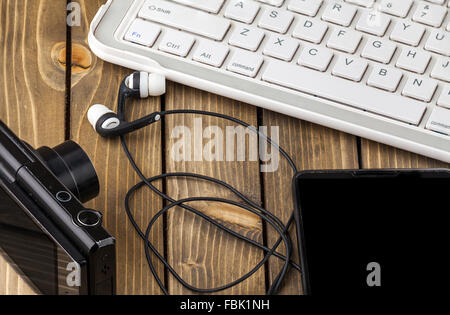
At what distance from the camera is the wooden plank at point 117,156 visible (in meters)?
0.56

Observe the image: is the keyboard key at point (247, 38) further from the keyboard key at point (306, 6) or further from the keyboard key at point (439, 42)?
the keyboard key at point (439, 42)

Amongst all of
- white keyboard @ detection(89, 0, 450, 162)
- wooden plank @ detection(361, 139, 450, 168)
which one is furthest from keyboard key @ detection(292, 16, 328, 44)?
wooden plank @ detection(361, 139, 450, 168)

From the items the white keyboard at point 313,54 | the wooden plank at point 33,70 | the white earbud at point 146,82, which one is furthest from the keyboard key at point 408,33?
the wooden plank at point 33,70

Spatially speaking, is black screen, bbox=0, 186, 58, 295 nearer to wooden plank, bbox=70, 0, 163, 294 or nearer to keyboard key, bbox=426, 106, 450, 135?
wooden plank, bbox=70, 0, 163, 294

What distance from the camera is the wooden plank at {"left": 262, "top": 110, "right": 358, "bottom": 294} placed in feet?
1.95

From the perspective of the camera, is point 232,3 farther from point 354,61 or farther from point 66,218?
point 66,218

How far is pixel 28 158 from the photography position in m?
0.46

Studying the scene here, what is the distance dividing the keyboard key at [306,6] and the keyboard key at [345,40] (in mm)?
31

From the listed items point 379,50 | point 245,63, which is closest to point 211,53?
point 245,63

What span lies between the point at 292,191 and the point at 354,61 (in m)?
0.15

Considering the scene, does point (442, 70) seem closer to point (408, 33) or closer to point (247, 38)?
point (408, 33)

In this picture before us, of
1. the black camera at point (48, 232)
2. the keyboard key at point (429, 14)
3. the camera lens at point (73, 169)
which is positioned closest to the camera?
the black camera at point (48, 232)

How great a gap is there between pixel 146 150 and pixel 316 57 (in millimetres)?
180

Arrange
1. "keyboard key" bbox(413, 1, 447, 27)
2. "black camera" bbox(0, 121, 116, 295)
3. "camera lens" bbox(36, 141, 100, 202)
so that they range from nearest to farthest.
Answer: "black camera" bbox(0, 121, 116, 295), "camera lens" bbox(36, 141, 100, 202), "keyboard key" bbox(413, 1, 447, 27)
